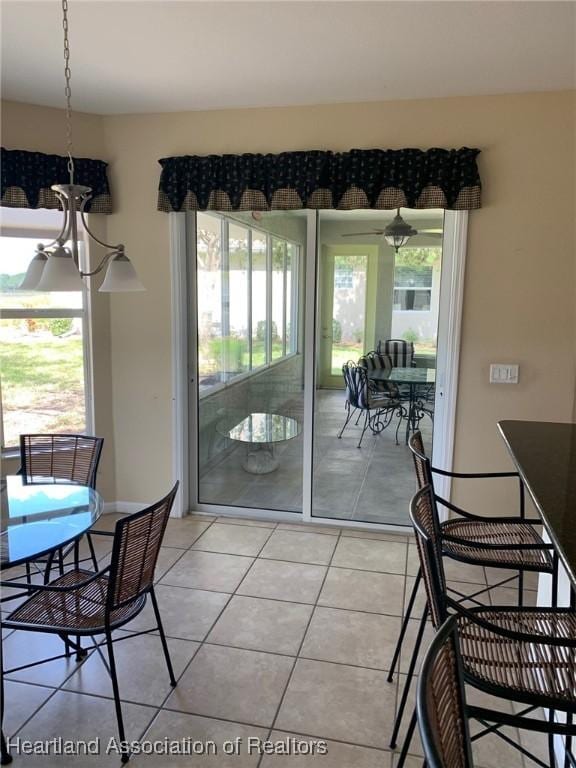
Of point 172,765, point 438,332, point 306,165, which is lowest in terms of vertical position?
point 172,765

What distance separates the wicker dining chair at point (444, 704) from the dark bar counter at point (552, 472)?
13.4 inches

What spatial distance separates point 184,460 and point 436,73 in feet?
9.24

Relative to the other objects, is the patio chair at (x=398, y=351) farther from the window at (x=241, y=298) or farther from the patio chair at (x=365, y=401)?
the window at (x=241, y=298)

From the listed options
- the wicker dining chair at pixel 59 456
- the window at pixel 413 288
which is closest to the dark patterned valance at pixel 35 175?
the wicker dining chair at pixel 59 456

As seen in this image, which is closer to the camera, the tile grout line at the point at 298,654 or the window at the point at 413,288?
the tile grout line at the point at 298,654

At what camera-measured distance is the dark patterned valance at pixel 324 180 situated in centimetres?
315

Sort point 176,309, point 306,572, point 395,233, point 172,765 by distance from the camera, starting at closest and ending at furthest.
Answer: point 172,765 < point 306,572 < point 395,233 < point 176,309

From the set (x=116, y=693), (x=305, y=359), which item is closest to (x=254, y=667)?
(x=116, y=693)

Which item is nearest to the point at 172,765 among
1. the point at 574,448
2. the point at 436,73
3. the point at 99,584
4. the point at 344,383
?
the point at 99,584

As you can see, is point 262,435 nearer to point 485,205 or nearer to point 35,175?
point 485,205

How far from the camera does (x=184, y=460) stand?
153 inches

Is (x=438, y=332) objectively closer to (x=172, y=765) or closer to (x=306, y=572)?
(x=306, y=572)

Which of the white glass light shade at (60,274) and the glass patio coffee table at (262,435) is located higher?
the white glass light shade at (60,274)

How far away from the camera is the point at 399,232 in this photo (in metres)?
3.43
